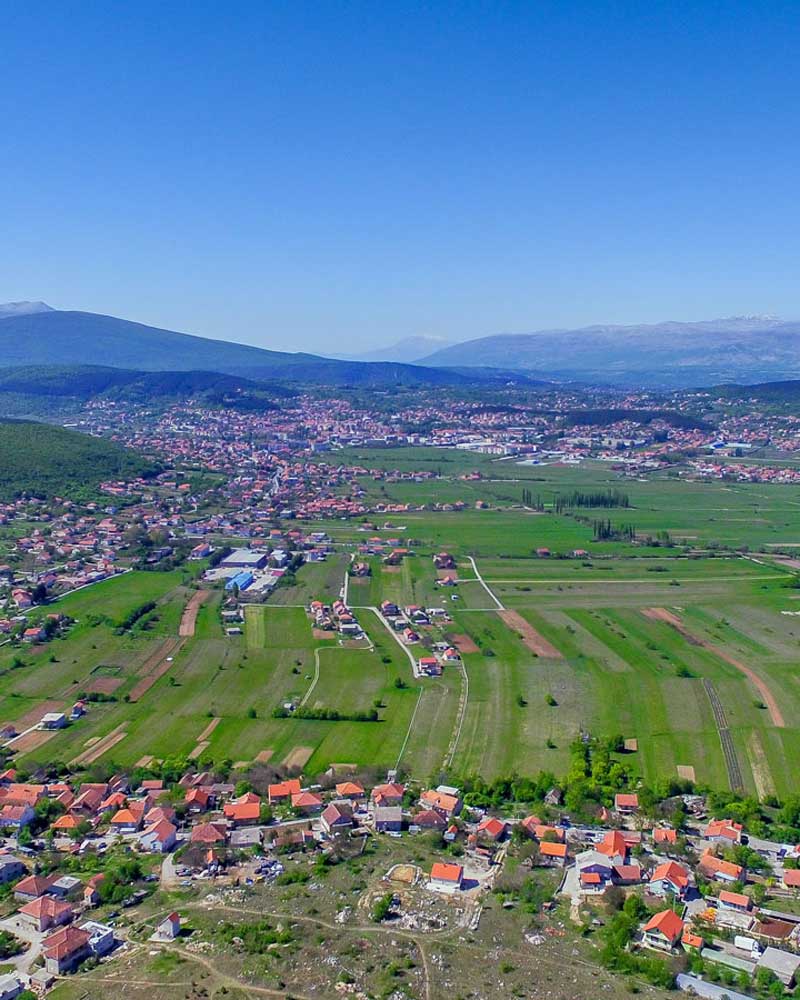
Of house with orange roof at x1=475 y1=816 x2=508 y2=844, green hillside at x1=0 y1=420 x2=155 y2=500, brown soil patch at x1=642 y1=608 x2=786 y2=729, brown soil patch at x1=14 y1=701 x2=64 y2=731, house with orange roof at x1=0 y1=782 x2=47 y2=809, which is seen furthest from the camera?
green hillside at x1=0 y1=420 x2=155 y2=500

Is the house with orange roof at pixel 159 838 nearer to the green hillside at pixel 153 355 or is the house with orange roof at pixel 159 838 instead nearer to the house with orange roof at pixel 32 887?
the house with orange roof at pixel 32 887

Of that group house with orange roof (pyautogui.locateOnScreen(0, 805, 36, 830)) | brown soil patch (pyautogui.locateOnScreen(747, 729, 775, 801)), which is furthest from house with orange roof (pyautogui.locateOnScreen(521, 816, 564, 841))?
house with orange roof (pyautogui.locateOnScreen(0, 805, 36, 830))

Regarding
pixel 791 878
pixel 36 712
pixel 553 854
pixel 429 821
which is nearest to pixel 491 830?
pixel 429 821

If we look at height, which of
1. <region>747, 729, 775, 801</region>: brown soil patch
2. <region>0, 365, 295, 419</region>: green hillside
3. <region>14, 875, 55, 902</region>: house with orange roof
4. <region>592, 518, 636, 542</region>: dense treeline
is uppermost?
<region>0, 365, 295, 419</region>: green hillside

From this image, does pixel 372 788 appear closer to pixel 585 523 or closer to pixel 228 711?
pixel 228 711

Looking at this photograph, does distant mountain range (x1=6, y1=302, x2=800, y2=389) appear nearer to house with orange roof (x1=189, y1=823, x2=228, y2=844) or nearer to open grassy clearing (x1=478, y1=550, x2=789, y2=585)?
open grassy clearing (x1=478, y1=550, x2=789, y2=585)

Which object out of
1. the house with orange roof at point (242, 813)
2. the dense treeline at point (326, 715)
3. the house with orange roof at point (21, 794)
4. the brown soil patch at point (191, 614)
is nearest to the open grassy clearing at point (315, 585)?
the brown soil patch at point (191, 614)

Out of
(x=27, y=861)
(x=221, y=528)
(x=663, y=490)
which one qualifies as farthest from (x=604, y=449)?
(x=27, y=861)
